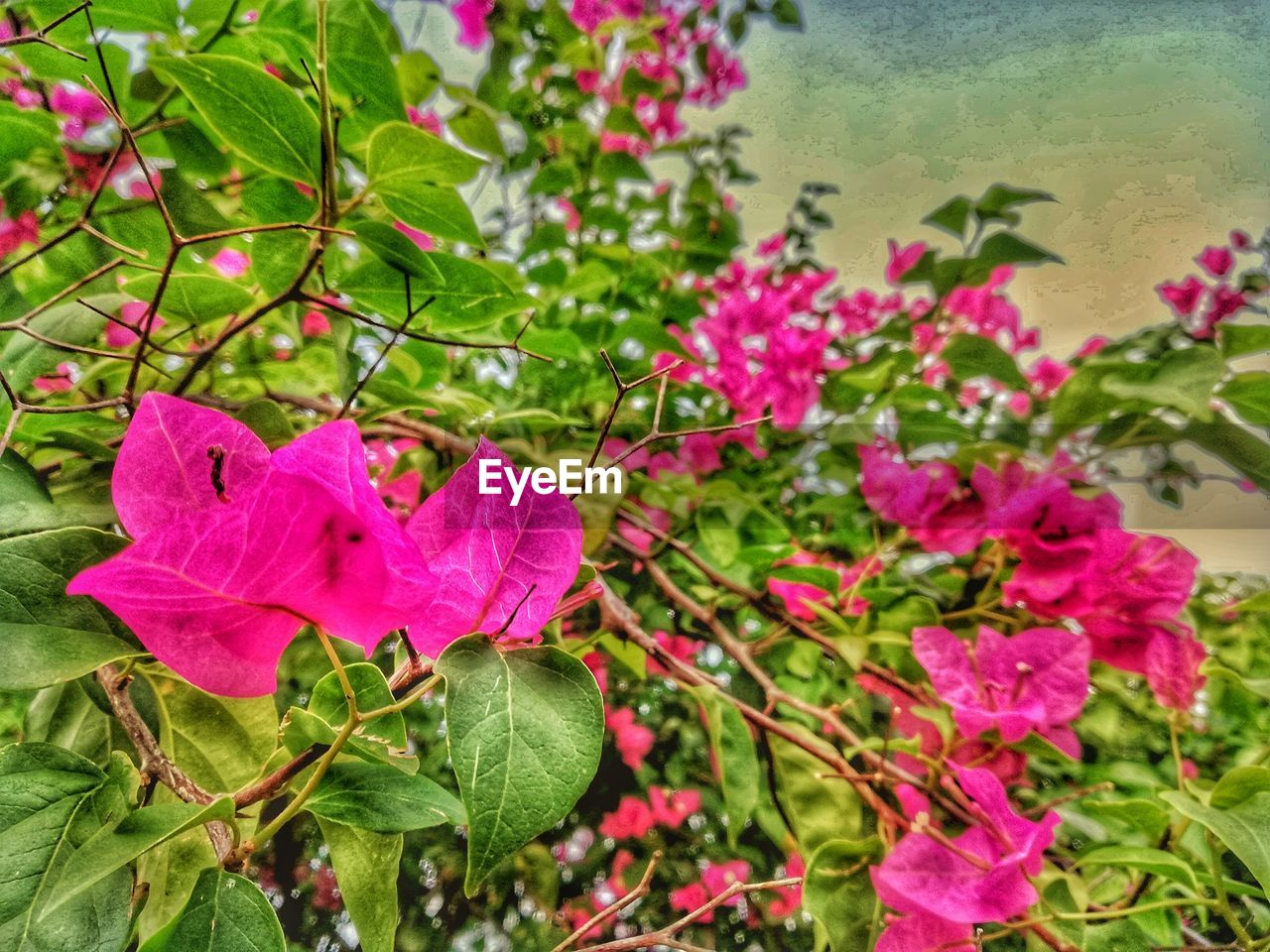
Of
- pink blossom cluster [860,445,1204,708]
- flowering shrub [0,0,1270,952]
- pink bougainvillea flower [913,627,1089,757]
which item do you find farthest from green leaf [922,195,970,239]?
pink bougainvillea flower [913,627,1089,757]

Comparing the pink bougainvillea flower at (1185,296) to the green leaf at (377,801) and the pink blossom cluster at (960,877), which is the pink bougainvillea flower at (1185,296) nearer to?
the pink blossom cluster at (960,877)

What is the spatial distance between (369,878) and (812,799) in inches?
7.7

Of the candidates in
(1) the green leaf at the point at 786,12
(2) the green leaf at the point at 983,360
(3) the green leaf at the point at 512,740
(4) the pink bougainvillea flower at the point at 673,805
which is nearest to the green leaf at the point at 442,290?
(3) the green leaf at the point at 512,740

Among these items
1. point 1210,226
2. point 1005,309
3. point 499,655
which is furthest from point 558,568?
point 1210,226

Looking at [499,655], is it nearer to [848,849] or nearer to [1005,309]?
[848,849]

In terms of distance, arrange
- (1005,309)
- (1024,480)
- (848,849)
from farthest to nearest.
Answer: (1005,309) → (1024,480) → (848,849)

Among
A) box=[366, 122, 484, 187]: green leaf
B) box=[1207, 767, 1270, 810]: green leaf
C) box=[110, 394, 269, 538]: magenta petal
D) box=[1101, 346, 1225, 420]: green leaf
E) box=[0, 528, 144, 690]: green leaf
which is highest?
box=[366, 122, 484, 187]: green leaf

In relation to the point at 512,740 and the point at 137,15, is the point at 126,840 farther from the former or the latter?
the point at 137,15

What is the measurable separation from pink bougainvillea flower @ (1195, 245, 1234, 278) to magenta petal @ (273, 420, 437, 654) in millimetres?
663

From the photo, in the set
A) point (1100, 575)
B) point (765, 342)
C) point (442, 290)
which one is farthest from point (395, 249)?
point (765, 342)

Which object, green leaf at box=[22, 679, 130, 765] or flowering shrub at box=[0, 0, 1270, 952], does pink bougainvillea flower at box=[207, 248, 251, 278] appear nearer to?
flowering shrub at box=[0, 0, 1270, 952]

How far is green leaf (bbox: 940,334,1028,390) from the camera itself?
0.40m

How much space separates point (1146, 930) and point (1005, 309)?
49 cm

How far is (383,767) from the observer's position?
133mm
